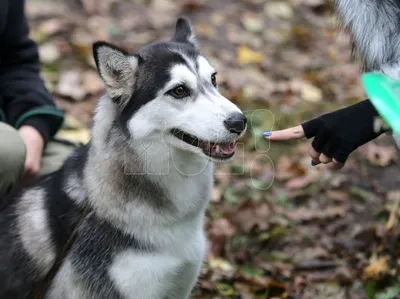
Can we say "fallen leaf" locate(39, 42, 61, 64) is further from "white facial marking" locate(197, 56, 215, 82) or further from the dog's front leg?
the dog's front leg

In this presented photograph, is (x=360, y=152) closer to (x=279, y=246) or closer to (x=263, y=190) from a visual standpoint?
(x=263, y=190)

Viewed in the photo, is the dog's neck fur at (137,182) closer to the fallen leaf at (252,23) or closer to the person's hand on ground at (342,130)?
the person's hand on ground at (342,130)

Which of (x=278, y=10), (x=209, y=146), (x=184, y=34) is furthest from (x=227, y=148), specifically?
(x=278, y=10)

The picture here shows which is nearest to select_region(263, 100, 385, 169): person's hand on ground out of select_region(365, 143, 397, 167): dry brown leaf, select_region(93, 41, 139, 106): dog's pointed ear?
select_region(93, 41, 139, 106): dog's pointed ear

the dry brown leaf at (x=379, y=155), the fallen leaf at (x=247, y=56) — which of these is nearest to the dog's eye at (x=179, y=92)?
the dry brown leaf at (x=379, y=155)

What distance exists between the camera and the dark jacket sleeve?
322cm

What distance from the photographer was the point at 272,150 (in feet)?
14.4

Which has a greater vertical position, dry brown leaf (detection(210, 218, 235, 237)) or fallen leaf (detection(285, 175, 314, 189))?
dry brown leaf (detection(210, 218, 235, 237))

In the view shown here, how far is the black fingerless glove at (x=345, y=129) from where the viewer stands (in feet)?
7.13

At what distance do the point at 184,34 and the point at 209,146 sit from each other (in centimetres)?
63

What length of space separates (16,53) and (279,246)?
6.03ft

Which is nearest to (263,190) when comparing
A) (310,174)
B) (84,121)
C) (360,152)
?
(310,174)

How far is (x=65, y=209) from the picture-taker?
255 cm

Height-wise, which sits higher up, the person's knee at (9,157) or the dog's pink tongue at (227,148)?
the dog's pink tongue at (227,148)
